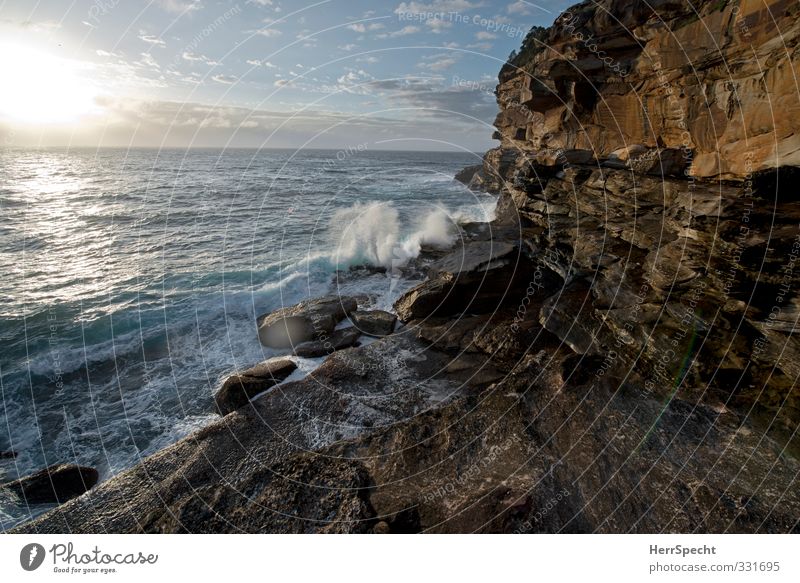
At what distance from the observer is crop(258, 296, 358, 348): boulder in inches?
585

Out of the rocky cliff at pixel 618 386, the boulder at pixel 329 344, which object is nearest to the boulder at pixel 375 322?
the boulder at pixel 329 344

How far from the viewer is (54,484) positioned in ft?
29.7

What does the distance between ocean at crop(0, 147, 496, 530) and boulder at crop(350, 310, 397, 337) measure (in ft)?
7.28

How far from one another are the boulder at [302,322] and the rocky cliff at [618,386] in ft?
8.32

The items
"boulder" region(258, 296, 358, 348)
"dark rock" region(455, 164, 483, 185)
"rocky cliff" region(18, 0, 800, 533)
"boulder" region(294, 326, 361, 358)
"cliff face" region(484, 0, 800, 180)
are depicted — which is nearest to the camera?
"rocky cliff" region(18, 0, 800, 533)

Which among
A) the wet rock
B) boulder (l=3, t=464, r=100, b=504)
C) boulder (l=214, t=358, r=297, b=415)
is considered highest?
the wet rock

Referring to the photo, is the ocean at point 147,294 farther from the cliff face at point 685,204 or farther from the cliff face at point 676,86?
the cliff face at point 676,86

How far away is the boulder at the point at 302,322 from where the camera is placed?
48.8 ft

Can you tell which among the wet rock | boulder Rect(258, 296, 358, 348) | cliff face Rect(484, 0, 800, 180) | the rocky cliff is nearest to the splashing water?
boulder Rect(258, 296, 358, 348)

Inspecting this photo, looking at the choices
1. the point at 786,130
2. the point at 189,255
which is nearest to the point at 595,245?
the point at 786,130

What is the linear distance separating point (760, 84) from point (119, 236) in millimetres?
37011

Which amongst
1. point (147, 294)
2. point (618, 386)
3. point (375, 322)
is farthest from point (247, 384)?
point (147, 294)

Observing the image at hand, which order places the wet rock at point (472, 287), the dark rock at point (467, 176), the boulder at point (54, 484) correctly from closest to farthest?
1. the boulder at point (54, 484)
2. the wet rock at point (472, 287)
3. the dark rock at point (467, 176)

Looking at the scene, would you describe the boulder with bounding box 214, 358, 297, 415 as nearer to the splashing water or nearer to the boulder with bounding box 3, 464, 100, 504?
the boulder with bounding box 3, 464, 100, 504
